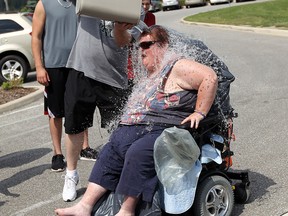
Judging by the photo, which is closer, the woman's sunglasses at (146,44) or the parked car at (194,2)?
the woman's sunglasses at (146,44)

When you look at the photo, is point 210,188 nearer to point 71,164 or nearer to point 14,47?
point 71,164

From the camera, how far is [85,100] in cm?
408

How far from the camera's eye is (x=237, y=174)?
13.0 ft

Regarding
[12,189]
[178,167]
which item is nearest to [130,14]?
[178,167]

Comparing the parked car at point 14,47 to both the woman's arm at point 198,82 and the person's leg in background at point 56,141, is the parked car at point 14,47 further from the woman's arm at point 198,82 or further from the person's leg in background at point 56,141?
the woman's arm at point 198,82

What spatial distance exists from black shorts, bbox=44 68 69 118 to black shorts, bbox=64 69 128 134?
41 centimetres

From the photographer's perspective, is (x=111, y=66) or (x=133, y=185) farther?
(x=111, y=66)

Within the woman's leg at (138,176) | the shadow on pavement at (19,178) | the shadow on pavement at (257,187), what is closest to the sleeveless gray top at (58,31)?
the shadow on pavement at (19,178)

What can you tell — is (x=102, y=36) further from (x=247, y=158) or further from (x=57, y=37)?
(x=247, y=158)

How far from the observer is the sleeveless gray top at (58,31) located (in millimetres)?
4449

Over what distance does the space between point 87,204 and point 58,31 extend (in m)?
1.64

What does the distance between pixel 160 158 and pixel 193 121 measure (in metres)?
0.33

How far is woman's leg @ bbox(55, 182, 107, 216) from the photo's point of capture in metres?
3.58

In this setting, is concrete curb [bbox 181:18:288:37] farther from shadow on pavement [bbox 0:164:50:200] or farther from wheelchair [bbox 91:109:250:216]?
wheelchair [bbox 91:109:250:216]
